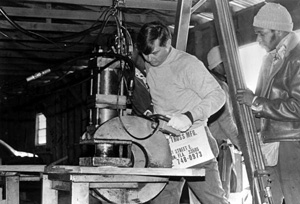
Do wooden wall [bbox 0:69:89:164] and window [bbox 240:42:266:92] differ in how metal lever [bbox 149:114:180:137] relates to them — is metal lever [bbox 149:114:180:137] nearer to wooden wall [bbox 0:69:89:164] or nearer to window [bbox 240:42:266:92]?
window [bbox 240:42:266:92]

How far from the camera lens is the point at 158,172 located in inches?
118

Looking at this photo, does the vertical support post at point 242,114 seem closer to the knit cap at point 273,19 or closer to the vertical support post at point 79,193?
the knit cap at point 273,19

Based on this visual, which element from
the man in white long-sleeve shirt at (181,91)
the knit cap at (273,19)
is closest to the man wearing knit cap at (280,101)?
Answer: the knit cap at (273,19)

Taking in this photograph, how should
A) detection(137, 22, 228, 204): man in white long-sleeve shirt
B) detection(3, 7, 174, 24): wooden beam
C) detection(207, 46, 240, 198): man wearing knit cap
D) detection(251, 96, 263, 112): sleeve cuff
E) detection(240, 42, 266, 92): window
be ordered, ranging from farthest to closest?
detection(3, 7, 174, 24): wooden beam → detection(240, 42, 266, 92): window → detection(207, 46, 240, 198): man wearing knit cap → detection(137, 22, 228, 204): man in white long-sleeve shirt → detection(251, 96, 263, 112): sleeve cuff

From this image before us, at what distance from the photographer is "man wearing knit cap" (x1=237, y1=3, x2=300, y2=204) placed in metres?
3.55

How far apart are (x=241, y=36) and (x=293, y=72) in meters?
3.46

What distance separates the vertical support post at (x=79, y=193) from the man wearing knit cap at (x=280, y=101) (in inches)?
53.3

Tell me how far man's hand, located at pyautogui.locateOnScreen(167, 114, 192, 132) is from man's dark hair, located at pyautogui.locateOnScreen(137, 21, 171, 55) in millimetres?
558

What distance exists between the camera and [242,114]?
12.4ft

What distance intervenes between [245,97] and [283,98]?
26 centimetres

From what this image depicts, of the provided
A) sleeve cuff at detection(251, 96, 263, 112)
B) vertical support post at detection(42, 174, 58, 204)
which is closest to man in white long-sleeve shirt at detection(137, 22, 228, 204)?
sleeve cuff at detection(251, 96, 263, 112)

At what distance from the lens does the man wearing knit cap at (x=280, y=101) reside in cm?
355

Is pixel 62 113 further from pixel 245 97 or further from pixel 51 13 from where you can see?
pixel 245 97

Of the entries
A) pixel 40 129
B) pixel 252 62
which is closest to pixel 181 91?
pixel 252 62
